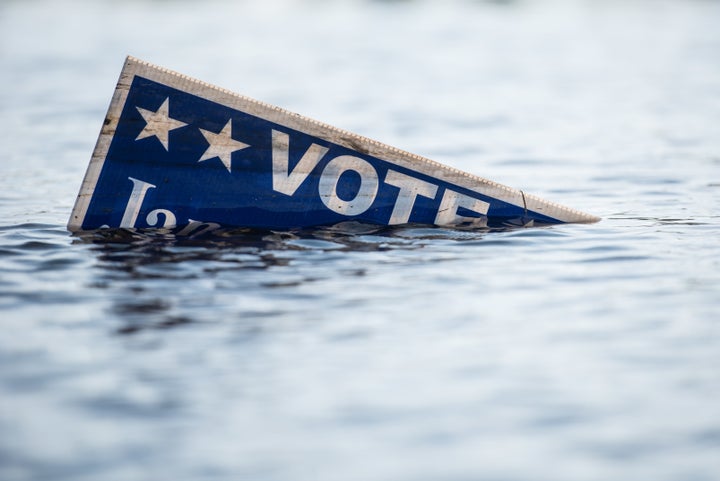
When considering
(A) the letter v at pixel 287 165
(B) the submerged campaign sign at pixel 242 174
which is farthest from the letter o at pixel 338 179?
(A) the letter v at pixel 287 165

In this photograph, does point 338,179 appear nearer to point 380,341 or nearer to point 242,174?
point 242,174

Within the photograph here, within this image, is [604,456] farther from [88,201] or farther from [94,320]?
[88,201]

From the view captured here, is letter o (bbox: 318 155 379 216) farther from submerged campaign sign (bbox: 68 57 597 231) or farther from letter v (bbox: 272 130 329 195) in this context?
letter v (bbox: 272 130 329 195)

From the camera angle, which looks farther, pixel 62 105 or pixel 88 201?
pixel 62 105

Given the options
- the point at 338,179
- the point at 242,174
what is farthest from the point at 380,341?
the point at 242,174

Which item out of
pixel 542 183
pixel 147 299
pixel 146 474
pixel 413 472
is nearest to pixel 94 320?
pixel 147 299

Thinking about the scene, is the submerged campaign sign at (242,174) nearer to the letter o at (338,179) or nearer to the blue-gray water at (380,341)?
the letter o at (338,179)
